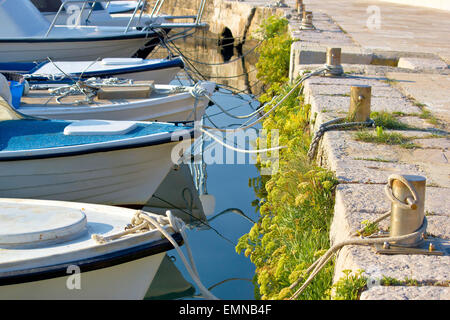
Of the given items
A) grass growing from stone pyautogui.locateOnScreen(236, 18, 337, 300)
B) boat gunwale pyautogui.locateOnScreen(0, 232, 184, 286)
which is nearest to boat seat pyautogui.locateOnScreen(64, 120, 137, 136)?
grass growing from stone pyautogui.locateOnScreen(236, 18, 337, 300)

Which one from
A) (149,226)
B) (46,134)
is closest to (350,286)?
(149,226)

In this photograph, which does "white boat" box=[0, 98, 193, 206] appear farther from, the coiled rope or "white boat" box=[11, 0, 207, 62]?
"white boat" box=[11, 0, 207, 62]

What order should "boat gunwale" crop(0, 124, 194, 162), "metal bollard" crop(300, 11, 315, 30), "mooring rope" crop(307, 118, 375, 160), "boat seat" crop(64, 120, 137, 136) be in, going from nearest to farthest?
"mooring rope" crop(307, 118, 375, 160), "boat gunwale" crop(0, 124, 194, 162), "boat seat" crop(64, 120, 137, 136), "metal bollard" crop(300, 11, 315, 30)

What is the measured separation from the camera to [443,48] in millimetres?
8844

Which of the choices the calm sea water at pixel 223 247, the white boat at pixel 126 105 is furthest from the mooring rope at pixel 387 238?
the white boat at pixel 126 105

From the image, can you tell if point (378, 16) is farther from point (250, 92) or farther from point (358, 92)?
point (358, 92)

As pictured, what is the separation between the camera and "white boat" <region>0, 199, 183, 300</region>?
324 cm

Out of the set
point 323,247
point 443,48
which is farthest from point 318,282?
point 443,48

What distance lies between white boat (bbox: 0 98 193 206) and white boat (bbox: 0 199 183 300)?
4.68ft

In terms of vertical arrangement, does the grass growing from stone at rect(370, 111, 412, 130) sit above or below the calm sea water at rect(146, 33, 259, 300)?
above

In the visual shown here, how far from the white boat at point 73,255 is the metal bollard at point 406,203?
1.24 meters

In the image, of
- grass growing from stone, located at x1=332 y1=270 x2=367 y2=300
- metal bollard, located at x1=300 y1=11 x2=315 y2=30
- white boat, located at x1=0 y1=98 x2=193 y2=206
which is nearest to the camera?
grass growing from stone, located at x1=332 y1=270 x2=367 y2=300

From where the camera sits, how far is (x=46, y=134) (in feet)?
17.6

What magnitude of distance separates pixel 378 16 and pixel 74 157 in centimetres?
984
